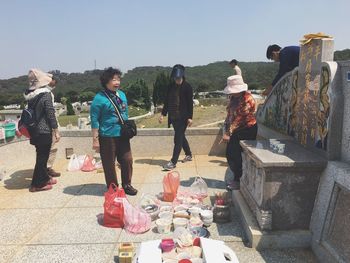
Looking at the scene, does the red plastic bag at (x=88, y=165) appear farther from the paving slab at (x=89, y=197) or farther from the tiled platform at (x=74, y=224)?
the paving slab at (x=89, y=197)

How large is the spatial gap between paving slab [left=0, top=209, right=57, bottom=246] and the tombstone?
256 centimetres

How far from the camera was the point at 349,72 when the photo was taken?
315 centimetres

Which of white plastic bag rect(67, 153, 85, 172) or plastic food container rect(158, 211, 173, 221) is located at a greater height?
plastic food container rect(158, 211, 173, 221)

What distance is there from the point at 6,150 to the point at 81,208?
311cm

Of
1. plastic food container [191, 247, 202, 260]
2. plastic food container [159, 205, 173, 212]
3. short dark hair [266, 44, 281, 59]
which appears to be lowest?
plastic food container [159, 205, 173, 212]

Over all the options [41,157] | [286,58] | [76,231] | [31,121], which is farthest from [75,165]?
[286,58]

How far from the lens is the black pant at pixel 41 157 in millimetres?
5285

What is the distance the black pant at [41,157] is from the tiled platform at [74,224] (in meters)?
0.22

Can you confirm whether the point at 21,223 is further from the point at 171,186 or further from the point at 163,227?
the point at 171,186

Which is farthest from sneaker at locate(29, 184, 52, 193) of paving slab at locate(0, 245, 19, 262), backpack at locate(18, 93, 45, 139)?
paving slab at locate(0, 245, 19, 262)

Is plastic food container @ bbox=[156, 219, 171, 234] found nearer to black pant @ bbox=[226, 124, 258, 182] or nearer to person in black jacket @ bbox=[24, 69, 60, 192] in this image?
black pant @ bbox=[226, 124, 258, 182]

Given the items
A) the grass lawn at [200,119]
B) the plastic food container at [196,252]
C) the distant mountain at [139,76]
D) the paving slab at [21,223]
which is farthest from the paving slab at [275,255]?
the distant mountain at [139,76]

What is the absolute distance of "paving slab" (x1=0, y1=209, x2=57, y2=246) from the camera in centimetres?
391

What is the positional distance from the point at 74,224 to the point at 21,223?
72 cm
